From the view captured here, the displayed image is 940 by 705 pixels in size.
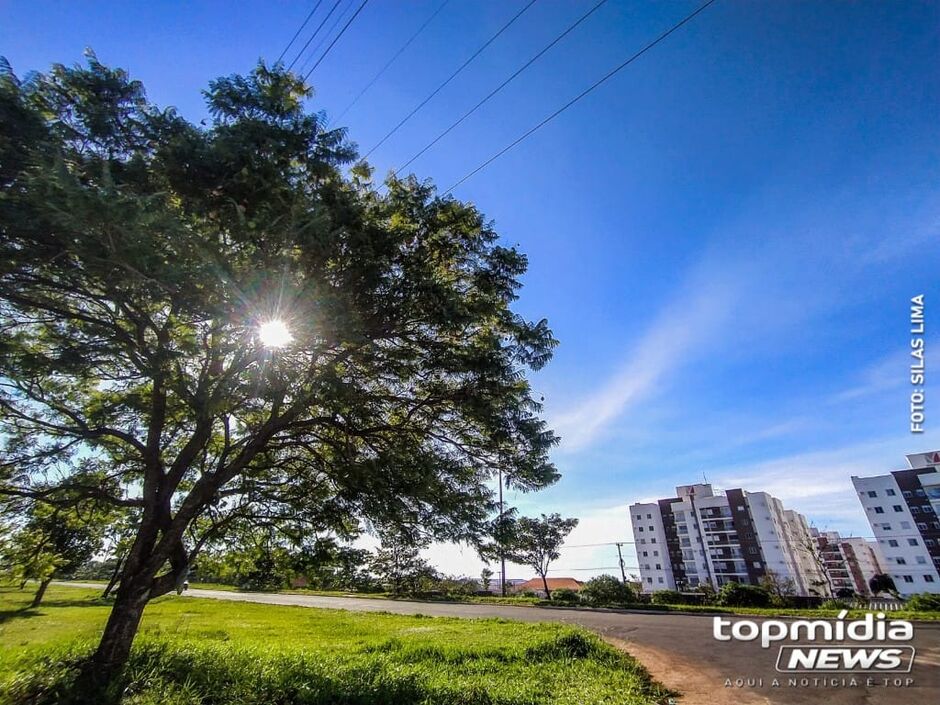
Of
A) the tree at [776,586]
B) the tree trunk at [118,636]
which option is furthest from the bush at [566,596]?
the tree trunk at [118,636]

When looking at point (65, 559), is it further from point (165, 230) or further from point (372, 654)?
point (165, 230)

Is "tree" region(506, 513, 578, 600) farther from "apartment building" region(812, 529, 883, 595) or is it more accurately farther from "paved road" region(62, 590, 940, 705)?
"apartment building" region(812, 529, 883, 595)

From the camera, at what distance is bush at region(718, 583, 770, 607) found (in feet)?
82.6

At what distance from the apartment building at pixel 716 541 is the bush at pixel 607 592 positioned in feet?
137

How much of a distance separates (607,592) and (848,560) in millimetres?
97851

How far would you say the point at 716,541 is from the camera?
64125 mm

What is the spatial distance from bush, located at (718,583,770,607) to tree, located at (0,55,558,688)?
27.9 metres

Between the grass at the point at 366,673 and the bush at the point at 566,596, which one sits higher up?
the bush at the point at 566,596

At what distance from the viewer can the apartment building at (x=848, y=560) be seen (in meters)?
82.2

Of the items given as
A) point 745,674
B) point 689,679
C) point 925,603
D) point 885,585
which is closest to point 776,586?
point 885,585

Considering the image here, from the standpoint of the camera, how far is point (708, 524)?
2581 inches

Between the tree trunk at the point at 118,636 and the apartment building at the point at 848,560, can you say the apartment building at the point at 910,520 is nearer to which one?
the apartment building at the point at 848,560

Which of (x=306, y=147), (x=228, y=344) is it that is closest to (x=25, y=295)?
(x=228, y=344)

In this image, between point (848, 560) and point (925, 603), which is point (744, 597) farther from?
point (848, 560)
